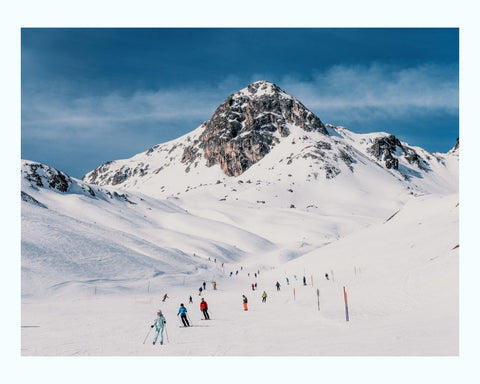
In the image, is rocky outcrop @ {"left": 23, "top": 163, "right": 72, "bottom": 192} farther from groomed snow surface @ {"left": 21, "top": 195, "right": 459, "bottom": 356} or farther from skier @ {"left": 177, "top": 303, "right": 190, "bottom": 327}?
skier @ {"left": 177, "top": 303, "right": 190, "bottom": 327}

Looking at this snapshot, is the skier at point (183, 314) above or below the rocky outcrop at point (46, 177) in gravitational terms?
below

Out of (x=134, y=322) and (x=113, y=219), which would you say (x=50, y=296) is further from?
(x=113, y=219)

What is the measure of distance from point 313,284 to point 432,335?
29.2 metres

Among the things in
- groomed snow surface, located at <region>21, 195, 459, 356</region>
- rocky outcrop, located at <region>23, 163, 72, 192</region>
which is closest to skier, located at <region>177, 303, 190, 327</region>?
groomed snow surface, located at <region>21, 195, 459, 356</region>

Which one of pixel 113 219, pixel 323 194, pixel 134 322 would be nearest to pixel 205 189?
pixel 323 194

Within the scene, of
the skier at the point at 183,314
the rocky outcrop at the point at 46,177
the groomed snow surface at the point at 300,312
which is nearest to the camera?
the groomed snow surface at the point at 300,312

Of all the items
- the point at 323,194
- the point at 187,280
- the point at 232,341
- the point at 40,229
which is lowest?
the point at 187,280

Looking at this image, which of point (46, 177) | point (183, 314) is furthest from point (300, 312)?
point (46, 177)

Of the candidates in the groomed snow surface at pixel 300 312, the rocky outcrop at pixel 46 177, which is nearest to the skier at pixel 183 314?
the groomed snow surface at pixel 300 312

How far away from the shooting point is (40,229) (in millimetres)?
46469

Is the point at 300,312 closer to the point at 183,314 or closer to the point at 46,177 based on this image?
the point at 183,314

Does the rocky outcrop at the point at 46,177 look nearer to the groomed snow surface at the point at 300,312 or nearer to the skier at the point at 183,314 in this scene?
the groomed snow surface at the point at 300,312

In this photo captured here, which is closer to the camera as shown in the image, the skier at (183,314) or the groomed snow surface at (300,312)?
the groomed snow surface at (300,312)
